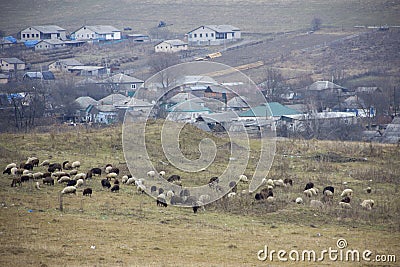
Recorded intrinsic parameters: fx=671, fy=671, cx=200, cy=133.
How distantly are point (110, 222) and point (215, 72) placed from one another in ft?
146

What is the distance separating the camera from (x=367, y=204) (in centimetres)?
1731

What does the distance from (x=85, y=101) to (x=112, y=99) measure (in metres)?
1.92

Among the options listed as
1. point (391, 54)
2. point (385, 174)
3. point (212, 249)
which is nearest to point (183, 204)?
point (212, 249)

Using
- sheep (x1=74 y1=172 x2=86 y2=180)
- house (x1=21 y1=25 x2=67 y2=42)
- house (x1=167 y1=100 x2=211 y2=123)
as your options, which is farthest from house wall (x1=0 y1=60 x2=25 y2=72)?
sheep (x1=74 y1=172 x2=86 y2=180)

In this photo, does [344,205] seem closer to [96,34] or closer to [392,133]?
[392,133]

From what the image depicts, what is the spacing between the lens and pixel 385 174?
72.0 feet

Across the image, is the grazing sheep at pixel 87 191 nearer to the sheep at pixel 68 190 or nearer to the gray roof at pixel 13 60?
the sheep at pixel 68 190

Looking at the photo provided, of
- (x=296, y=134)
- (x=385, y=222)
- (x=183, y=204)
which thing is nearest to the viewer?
(x=385, y=222)

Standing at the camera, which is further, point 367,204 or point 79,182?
point 79,182

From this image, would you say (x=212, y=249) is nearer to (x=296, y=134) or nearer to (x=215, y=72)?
(x=296, y=134)

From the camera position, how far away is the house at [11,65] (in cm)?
6125

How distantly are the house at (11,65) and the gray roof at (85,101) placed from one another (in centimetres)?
1629

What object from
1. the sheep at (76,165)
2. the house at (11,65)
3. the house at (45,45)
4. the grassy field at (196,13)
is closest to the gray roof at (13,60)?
the house at (11,65)

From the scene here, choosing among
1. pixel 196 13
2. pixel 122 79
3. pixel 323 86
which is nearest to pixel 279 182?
pixel 323 86
